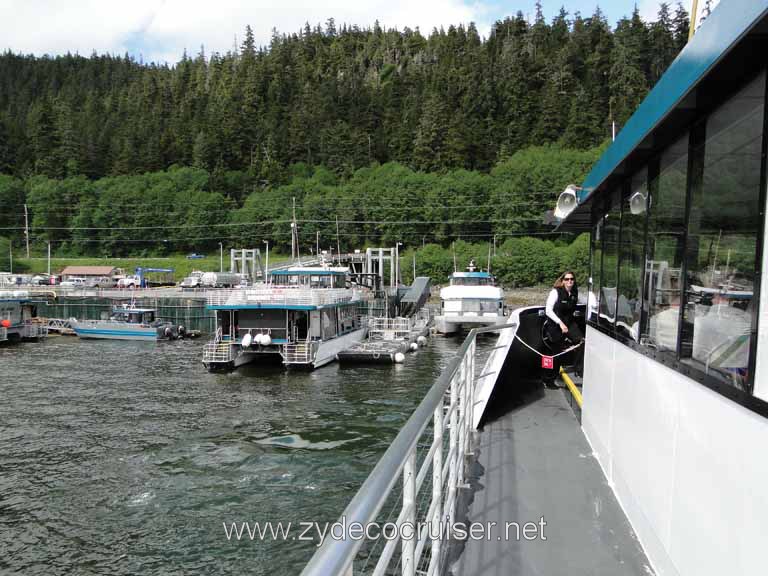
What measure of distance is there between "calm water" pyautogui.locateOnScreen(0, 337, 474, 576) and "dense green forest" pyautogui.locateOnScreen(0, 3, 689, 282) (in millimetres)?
60042

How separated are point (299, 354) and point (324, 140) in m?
96.3

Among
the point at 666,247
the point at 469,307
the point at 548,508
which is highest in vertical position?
the point at 666,247

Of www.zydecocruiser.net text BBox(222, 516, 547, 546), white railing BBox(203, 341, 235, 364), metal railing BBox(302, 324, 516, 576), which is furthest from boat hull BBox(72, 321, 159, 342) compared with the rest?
metal railing BBox(302, 324, 516, 576)

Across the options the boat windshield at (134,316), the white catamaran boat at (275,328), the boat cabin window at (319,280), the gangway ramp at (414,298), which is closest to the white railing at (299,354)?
the white catamaran boat at (275,328)

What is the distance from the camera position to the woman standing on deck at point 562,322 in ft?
22.8

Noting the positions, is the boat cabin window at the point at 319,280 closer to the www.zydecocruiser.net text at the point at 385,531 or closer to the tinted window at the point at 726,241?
the www.zydecocruiser.net text at the point at 385,531

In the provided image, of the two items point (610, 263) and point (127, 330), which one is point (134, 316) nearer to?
point (127, 330)

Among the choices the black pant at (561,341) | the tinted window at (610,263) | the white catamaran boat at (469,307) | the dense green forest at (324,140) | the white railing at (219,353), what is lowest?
the white railing at (219,353)

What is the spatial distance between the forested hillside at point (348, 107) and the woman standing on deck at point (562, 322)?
297 feet

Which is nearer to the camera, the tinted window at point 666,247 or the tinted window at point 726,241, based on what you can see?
the tinted window at point 726,241

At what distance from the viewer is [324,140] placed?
4535 inches

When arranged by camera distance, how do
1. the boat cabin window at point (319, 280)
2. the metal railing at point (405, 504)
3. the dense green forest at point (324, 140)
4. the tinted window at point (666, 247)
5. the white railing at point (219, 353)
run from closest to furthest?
1. the metal railing at point (405, 504)
2. the tinted window at point (666, 247)
3. the white railing at point (219, 353)
4. the boat cabin window at point (319, 280)
5. the dense green forest at point (324, 140)

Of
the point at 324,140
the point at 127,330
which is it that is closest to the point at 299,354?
the point at 127,330

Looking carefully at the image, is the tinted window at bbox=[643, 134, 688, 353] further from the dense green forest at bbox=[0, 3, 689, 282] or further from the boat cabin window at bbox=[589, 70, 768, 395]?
the dense green forest at bbox=[0, 3, 689, 282]
